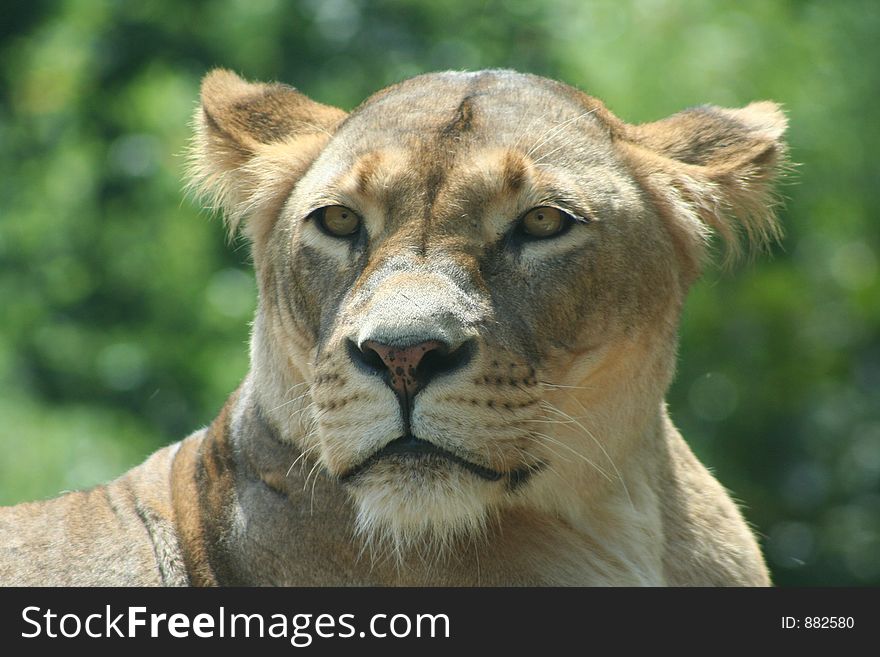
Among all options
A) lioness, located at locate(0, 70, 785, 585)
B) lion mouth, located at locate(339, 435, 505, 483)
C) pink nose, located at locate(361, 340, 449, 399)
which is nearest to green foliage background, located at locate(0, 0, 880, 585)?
lioness, located at locate(0, 70, 785, 585)

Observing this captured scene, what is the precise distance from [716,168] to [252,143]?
4.81 ft

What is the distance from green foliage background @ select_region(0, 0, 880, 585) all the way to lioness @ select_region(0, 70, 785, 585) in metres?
4.27

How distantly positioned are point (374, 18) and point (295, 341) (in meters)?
6.23

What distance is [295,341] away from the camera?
3988 millimetres

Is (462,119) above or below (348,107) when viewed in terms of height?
below

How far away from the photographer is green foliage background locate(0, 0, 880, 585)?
9430 mm

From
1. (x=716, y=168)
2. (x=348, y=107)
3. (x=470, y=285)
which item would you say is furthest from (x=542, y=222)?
(x=348, y=107)

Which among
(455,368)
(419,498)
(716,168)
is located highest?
(716,168)

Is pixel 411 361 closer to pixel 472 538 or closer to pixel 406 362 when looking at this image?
pixel 406 362

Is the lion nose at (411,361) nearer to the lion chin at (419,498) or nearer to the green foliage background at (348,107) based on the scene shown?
the lion chin at (419,498)

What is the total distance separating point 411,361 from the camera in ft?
10.8

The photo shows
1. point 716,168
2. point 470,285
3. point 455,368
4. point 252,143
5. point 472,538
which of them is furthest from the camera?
point 252,143

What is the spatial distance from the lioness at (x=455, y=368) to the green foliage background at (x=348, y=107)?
14.0 ft

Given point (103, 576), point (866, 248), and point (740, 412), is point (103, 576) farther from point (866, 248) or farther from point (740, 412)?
point (866, 248)
